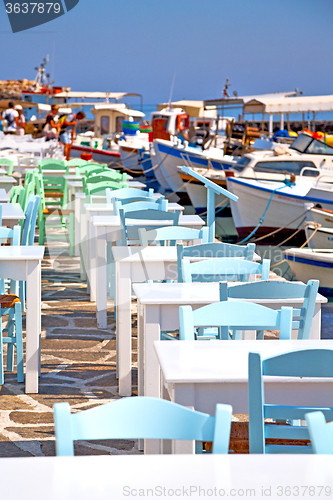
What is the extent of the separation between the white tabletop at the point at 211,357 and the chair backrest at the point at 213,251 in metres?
1.22

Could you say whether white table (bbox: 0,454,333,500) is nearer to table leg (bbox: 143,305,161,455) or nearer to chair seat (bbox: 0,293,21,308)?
table leg (bbox: 143,305,161,455)

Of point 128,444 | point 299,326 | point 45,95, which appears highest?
point 45,95

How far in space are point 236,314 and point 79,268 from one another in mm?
5093

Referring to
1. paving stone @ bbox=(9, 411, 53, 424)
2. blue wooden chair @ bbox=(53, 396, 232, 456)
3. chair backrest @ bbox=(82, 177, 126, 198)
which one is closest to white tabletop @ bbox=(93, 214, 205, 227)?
chair backrest @ bbox=(82, 177, 126, 198)

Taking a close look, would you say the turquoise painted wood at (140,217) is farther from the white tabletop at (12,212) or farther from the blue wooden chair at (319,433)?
the blue wooden chair at (319,433)

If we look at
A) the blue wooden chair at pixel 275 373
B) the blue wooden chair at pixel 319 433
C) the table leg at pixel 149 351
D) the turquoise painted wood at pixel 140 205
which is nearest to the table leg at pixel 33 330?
the table leg at pixel 149 351

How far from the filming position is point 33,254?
3770 millimetres

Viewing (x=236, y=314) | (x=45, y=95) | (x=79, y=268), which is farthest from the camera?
(x=45, y=95)

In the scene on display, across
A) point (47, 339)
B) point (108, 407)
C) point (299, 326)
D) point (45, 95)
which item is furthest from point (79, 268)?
point (45, 95)

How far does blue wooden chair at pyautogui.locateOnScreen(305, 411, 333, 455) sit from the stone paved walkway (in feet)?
3.32

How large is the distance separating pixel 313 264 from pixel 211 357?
6140 mm

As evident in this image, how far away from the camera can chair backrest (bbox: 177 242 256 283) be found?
3.59m

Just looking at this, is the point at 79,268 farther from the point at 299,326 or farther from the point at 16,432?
the point at 299,326

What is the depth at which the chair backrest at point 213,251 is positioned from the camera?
3.59 metres
